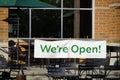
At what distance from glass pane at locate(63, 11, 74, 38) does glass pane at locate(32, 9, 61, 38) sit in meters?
0.22

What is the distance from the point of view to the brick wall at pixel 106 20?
1991 centimetres

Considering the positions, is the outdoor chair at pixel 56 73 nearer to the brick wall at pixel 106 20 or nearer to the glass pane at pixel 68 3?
the brick wall at pixel 106 20

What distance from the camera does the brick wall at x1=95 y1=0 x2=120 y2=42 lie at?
19.9 m

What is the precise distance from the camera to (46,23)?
20.2 metres

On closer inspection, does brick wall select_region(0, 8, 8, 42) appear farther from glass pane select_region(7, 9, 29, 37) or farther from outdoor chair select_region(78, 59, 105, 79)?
outdoor chair select_region(78, 59, 105, 79)

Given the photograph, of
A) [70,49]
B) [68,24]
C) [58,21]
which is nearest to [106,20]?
[68,24]

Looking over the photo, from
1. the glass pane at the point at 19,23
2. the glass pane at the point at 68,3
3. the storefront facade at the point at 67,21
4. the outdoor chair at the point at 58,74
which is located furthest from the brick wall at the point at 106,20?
the outdoor chair at the point at 58,74

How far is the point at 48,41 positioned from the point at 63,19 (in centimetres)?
377

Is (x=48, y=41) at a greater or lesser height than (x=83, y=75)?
greater

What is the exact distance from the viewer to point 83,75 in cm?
1803

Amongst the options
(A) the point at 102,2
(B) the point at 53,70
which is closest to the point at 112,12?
(A) the point at 102,2

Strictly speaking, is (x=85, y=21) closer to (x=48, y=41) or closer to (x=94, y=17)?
(x=94, y=17)

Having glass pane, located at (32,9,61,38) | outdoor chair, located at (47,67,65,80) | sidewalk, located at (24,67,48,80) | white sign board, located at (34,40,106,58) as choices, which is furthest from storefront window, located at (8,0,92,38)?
outdoor chair, located at (47,67,65,80)

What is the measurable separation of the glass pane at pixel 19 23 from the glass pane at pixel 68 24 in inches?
55.1
